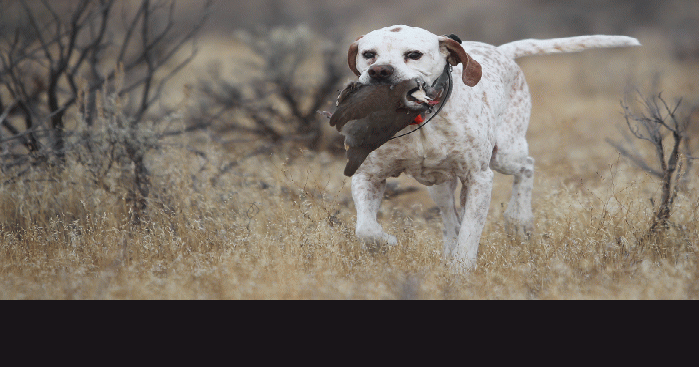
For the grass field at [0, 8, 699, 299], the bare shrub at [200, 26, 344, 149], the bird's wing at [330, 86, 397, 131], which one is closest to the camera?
the bird's wing at [330, 86, 397, 131]

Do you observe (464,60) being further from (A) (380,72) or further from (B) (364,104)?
(B) (364,104)

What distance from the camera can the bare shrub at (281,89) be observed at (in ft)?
24.2

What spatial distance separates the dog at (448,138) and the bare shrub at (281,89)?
109 inches

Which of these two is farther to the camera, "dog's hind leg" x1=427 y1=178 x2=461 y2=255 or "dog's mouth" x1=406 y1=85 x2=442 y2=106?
"dog's hind leg" x1=427 y1=178 x2=461 y2=255

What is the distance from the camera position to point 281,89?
767 cm

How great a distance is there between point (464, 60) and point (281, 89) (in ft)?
14.6

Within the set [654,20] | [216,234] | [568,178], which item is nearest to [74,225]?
[216,234]

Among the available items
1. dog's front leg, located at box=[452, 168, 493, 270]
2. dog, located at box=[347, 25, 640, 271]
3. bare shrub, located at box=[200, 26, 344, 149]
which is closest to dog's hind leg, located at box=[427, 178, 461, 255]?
dog, located at box=[347, 25, 640, 271]

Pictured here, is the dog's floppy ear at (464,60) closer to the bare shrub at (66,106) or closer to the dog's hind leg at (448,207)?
the dog's hind leg at (448,207)

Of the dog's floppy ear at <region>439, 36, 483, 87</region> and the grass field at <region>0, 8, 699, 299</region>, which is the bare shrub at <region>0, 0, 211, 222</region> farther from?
the dog's floppy ear at <region>439, 36, 483, 87</region>

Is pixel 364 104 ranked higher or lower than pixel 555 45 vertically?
lower

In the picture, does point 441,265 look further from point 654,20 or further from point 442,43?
point 654,20

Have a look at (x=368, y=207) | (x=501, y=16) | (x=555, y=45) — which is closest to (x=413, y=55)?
(x=368, y=207)

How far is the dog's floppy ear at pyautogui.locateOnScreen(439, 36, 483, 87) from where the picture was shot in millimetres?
3439
